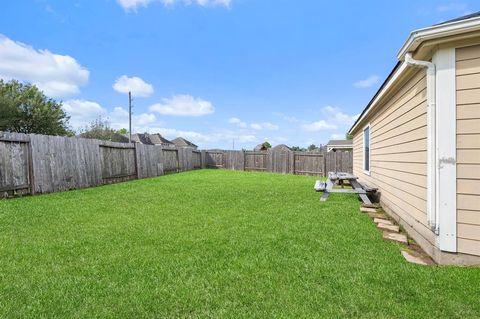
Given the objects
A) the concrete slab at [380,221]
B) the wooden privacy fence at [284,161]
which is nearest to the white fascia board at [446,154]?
the concrete slab at [380,221]

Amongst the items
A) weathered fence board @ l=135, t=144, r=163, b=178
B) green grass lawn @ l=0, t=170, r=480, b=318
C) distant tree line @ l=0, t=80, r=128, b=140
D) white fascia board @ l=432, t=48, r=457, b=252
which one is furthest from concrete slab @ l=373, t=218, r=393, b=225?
distant tree line @ l=0, t=80, r=128, b=140

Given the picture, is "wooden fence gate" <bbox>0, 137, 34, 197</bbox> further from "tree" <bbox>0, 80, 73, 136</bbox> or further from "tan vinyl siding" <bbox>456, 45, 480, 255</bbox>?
"tree" <bbox>0, 80, 73, 136</bbox>

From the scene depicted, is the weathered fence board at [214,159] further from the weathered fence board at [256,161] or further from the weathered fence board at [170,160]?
the weathered fence board at [170,160]

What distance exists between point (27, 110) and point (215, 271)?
33174 mm

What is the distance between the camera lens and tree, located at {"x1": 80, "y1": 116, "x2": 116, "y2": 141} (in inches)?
1281

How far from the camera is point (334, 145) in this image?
28672 millimetres

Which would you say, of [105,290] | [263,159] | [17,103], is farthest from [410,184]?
[17,103]

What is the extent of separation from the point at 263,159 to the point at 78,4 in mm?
13578

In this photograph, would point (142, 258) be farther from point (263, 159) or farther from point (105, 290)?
point (263, 159)

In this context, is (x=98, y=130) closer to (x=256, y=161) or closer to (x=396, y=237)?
(x=256, y=161)

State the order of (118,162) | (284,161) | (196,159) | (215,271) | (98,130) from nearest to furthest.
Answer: (215,271)
(118,162)
(284,161)
(196,159)
(98,130)

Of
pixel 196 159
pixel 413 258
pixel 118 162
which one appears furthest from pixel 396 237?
pixel 196 159

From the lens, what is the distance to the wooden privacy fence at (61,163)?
23.2ft

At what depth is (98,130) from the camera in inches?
1289
